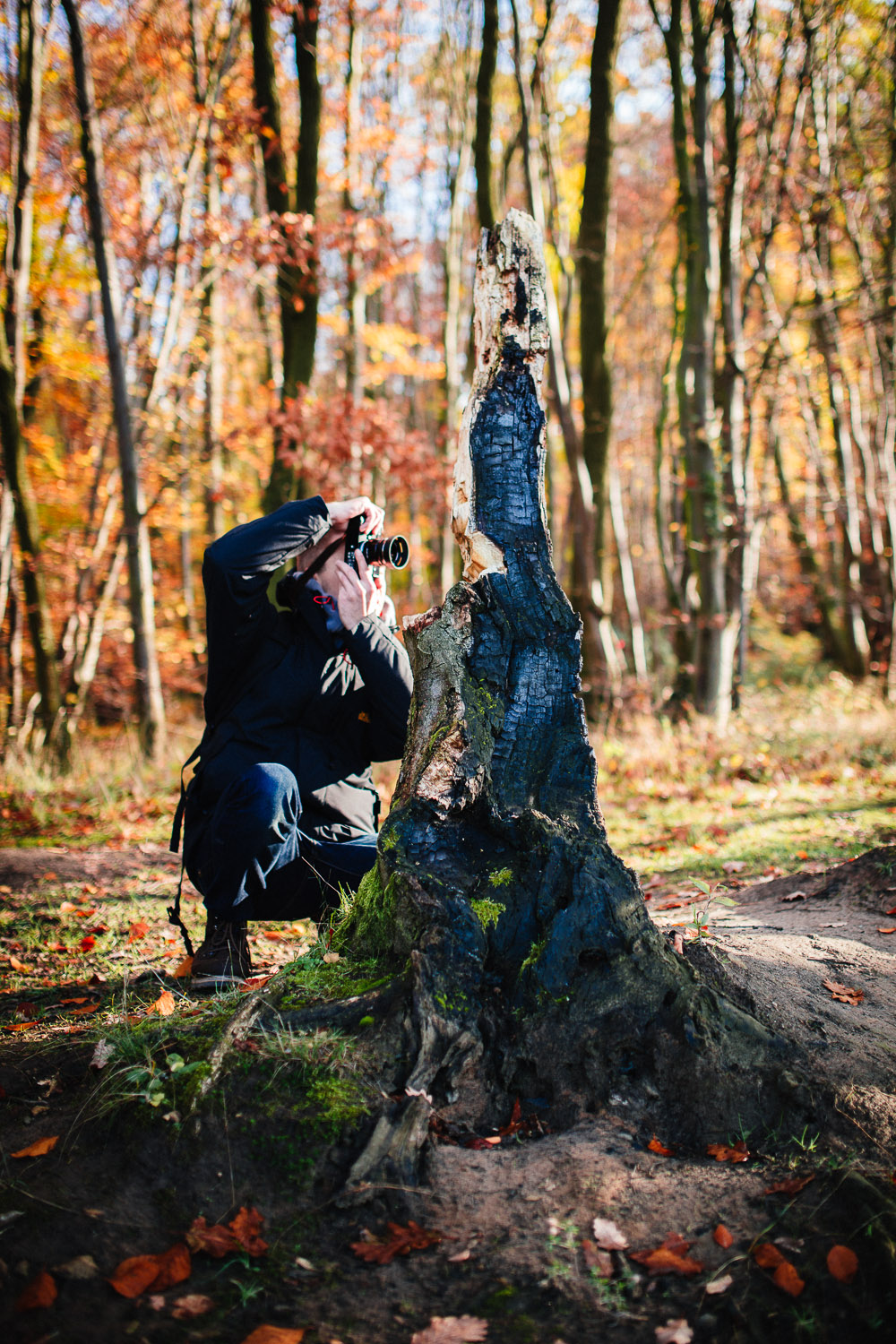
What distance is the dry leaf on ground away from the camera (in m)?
1.46

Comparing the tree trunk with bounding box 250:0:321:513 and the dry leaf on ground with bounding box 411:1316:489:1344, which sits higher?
the tree trunk with bounding box 250:0:321:513

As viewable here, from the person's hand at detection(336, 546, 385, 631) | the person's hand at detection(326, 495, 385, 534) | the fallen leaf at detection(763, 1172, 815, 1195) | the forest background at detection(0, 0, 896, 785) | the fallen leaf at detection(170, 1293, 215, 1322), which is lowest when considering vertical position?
the fallen leaf at detection(170, 1293, 215, 1322)

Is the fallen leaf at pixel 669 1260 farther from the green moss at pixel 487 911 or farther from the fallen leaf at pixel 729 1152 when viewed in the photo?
the green moss at pixel 487 911

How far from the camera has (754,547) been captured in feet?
31.2

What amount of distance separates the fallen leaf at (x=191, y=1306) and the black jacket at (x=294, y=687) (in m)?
1.59

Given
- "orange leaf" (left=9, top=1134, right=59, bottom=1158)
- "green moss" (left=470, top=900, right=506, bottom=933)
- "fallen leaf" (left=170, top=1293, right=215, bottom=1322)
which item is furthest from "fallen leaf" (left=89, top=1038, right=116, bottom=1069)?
"green moss" (left=470, top=900, right=506, bottom=933)

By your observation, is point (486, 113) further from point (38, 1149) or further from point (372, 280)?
point (38, 1149)

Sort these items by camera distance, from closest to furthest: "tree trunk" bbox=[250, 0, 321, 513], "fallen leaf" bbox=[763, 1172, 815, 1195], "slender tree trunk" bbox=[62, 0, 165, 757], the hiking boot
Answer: "fallen leaf" bbox=[763, 1172, 815, 1195] < the hiking boot < "slender tree trunk" bbox=[62, 0, 165, 757] < "tree trunk" bbox=[250, 0, 321, 513]

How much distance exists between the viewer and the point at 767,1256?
5.26 ft

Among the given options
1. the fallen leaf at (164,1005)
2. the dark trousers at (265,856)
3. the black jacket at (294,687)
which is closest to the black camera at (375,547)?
the black jacket at (294,687)

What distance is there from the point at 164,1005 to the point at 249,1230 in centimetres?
104

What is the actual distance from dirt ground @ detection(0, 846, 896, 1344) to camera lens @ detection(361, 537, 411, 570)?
6.28 feet

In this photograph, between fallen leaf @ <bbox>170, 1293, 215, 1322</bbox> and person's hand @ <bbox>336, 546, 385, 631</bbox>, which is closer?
fallen leaf @ <bbox>170, 1293, 215, 1322</bbox>

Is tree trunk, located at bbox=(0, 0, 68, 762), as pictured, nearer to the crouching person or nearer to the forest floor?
the crouching person
